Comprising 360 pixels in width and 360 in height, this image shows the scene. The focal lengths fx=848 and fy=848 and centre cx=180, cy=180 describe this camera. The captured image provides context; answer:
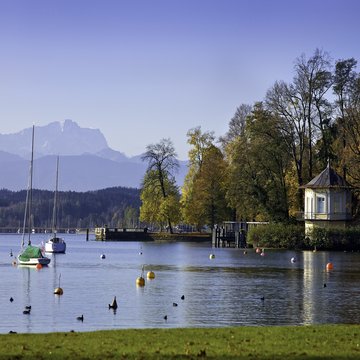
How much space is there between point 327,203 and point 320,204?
0.75 metres

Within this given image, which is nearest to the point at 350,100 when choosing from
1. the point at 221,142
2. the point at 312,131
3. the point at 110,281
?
the point at 312,131

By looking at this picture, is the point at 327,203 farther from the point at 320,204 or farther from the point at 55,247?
the point at 55,247

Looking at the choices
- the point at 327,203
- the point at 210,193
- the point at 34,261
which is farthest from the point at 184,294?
the point at 210,193

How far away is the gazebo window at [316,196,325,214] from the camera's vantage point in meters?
88.0

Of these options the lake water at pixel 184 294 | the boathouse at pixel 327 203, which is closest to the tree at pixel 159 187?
the boathouse at pixel 327 203

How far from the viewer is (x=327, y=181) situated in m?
87.0

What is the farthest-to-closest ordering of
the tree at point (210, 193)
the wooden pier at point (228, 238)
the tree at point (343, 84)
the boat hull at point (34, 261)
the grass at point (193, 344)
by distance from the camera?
the tree at point (210, 193) → the wooden pier at point (228, 238) → the tree at point (343, 84) → the boat hull at point (34, 261) → the grass at point (193, 344)

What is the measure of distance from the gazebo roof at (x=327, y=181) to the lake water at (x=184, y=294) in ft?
67.9

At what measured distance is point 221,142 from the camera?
10888 cm

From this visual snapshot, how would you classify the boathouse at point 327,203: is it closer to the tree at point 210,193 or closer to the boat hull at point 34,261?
the tree at point 210,193

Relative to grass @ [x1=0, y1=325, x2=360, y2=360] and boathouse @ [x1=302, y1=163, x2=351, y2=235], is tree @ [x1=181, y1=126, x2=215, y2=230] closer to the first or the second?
boathouse @ [x1=302, y1=163, x2=351, y2=235]

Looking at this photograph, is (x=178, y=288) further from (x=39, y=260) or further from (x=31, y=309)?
(x=39, y=260)

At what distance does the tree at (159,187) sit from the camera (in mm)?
122312

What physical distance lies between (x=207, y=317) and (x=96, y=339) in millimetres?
10607
